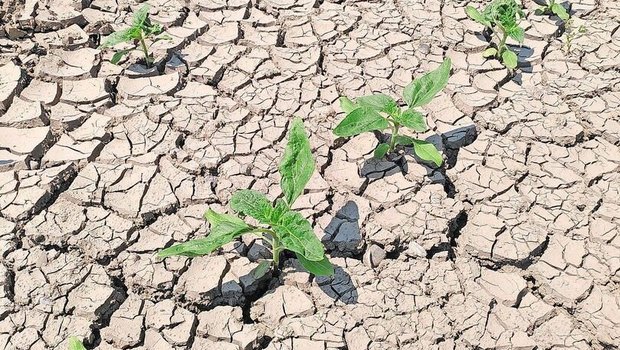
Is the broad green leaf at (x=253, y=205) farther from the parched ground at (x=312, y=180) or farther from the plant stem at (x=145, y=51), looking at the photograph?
the plant stem at (x=145, y=51)

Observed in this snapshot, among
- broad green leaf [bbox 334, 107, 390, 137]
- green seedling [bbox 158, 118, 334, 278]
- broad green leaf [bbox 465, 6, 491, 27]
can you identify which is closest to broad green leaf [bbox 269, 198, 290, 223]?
green seedling [bbox 158, 118, 334, 278]

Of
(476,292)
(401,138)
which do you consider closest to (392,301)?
(476,292)

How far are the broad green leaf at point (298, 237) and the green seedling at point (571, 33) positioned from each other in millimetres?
2061

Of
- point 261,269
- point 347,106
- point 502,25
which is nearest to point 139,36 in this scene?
point 347,106

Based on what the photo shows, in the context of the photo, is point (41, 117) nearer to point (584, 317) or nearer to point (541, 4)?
point (584, 317)

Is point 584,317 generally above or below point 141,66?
below

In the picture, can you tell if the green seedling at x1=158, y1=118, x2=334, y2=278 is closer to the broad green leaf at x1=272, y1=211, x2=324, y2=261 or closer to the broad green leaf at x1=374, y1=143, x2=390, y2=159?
the broad green leaf at x1=272, y1=211, x2=324, y2=261

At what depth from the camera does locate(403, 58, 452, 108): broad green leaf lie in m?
3.11

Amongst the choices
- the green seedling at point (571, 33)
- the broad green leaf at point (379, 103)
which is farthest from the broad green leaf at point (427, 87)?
the green seedling at point (571, 33)

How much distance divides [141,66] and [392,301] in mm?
1782

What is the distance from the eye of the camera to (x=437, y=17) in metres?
4.01

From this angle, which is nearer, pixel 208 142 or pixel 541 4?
pixel 208 142

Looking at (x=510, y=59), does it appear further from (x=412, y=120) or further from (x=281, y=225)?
(x=281, y=225)

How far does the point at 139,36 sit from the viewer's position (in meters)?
3.48
